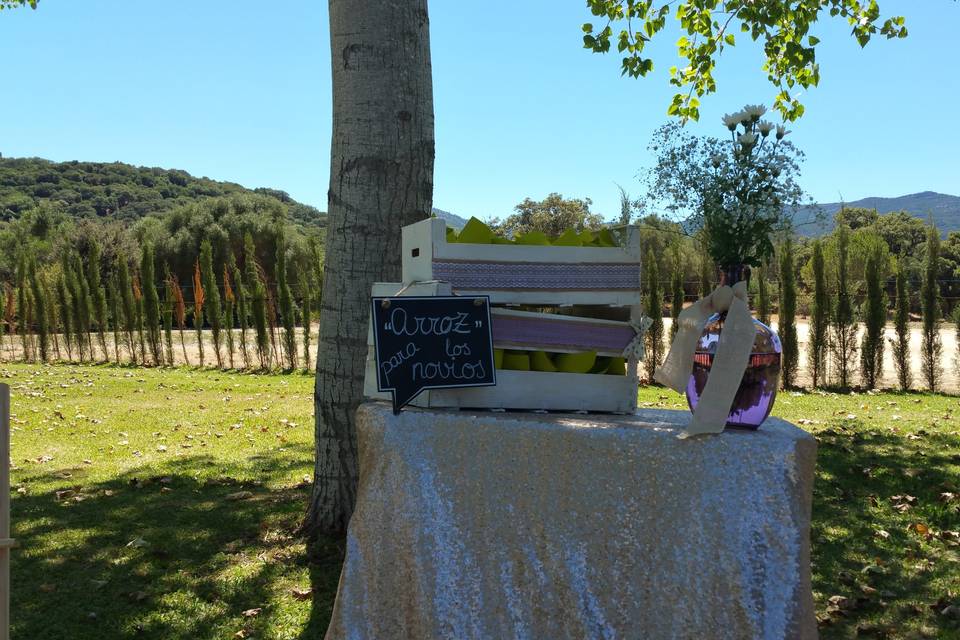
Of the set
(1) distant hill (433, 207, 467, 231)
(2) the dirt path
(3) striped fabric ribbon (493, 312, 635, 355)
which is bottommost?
(2) the dirt path

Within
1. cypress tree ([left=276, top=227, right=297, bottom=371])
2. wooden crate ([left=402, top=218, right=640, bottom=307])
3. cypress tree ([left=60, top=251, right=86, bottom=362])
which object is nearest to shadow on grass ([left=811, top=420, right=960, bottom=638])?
wooden crate ([left=402, top=218, right=640, bottom=307])

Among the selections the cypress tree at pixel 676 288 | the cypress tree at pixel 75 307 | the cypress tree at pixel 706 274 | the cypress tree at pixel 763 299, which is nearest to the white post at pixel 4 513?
the cypress tree at pixel 763 299

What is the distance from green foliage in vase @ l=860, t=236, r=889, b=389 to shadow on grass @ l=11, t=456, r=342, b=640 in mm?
9789

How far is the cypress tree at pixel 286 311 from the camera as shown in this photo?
46.8 ft

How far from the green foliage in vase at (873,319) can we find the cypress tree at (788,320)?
100 cm

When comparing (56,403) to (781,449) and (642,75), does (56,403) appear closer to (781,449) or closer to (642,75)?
(642,75)

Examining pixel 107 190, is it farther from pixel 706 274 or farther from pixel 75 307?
pixel 706 274

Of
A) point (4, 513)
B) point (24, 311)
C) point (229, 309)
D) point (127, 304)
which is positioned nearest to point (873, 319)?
point (229, 309)

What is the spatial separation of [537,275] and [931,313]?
37.7ft

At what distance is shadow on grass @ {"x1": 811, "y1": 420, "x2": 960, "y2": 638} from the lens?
334 cm

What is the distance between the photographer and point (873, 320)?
11.8m

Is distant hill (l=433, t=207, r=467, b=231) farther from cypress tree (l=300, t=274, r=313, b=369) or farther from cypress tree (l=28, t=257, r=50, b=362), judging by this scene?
cypress tree (l=28, t=257, r=50, b=362)

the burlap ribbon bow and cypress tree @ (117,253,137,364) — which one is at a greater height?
cypress tree @ (117,253,137,364)

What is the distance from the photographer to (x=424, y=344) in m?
2.30
